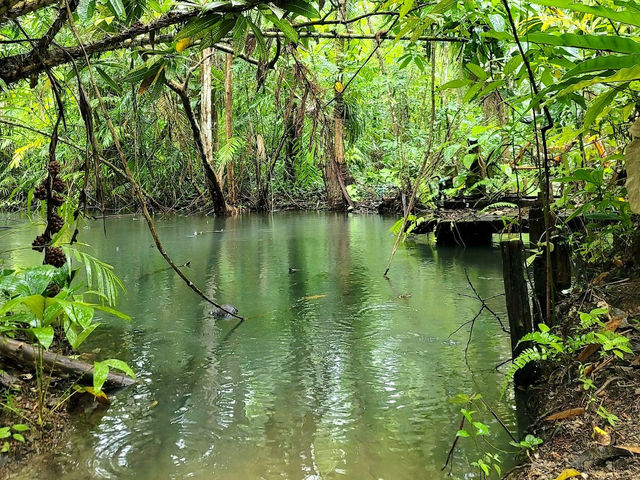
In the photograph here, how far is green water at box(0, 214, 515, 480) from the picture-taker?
171cm

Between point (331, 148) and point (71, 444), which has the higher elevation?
point (331, 148)

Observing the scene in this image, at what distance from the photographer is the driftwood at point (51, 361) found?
204 centimetres

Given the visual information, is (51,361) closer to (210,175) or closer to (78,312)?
(78,312)

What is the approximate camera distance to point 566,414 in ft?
5.13

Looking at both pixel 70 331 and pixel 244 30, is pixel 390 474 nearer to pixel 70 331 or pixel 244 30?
pixel 70 331

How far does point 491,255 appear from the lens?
550 cm

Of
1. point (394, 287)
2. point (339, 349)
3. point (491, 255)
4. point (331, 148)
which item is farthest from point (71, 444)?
point (491, 255)

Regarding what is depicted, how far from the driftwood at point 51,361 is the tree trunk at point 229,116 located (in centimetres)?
790

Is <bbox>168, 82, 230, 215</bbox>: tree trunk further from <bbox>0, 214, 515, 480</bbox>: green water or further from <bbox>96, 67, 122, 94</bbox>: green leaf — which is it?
<bbox>96, 67, 122, 94</bbox>: green leaf

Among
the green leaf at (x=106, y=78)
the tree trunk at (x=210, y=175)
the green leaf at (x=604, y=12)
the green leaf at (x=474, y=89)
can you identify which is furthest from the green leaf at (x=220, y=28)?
the tree trunk at (x=210, y=175)

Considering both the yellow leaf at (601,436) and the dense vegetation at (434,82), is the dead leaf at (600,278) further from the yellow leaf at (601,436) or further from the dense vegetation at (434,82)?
the yellow leaf at (601,436)

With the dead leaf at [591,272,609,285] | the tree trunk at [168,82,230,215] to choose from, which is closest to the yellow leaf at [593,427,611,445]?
the dead leaf at [591,272,609,285]

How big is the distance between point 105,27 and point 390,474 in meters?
2.51

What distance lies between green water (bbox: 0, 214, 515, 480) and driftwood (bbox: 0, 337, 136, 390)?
16 cm
